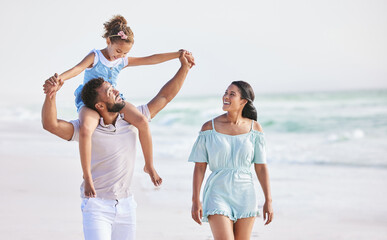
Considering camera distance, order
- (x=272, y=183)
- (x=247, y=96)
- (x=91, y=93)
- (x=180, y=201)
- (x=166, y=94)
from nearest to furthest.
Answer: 1. (x=91, y=93)
2. (x=166, y=94)
3. (x=247, y=96)
4. (x=180, y=201)
5. (x=272, y=183)

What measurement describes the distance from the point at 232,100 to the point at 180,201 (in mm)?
4035

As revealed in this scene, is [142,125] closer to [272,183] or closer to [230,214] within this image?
[230,214]

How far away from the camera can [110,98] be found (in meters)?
3.05

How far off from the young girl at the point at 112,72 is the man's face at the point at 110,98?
0.25 feet

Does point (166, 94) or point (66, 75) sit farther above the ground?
point (66, 75)

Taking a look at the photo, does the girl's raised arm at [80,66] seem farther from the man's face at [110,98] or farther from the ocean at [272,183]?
the ocean at [272,183]

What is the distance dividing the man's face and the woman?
0.75m

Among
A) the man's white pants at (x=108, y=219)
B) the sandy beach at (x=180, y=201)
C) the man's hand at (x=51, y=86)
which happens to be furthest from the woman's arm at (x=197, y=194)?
the sandy beach at (x=180, y=201)

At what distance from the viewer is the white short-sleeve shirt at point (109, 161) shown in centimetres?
306

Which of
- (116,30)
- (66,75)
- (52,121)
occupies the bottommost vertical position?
(52,121)

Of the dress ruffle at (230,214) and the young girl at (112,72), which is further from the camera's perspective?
the dress ruffle at (230,214)

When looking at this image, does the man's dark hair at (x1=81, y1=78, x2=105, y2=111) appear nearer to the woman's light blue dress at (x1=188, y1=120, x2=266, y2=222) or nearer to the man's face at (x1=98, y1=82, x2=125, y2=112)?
the man's face at (x1=98, y1=82, x2=125, y2=112)

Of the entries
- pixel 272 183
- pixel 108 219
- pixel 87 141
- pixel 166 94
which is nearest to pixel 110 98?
pixel 87 141

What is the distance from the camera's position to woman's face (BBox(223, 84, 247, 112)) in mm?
3703
